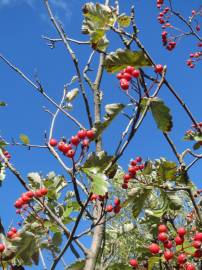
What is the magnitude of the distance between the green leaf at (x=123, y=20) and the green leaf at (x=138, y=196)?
119cm

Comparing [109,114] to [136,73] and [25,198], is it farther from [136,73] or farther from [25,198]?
[25,198]

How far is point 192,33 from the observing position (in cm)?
720

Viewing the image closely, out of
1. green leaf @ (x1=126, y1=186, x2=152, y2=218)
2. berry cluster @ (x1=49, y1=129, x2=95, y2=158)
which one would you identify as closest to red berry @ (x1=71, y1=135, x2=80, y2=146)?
berry cluster @ (x1=49, y1=129, x2=95, y2=158)

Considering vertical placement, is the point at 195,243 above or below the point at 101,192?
below

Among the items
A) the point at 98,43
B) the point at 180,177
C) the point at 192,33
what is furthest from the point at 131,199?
the point at 192,33

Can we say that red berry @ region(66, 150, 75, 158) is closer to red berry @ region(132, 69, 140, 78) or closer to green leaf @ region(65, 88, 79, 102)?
red berry @ region(132, 69, 140, 78)

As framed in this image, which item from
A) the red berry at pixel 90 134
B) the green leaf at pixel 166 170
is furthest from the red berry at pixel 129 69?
the green leaf at pixel 166 170

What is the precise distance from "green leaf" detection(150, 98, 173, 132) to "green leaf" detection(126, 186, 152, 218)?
19.7 inches

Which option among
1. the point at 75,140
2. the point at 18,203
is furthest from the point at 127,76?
the point at 18,203

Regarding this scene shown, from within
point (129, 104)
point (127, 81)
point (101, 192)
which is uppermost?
point (127, 81)

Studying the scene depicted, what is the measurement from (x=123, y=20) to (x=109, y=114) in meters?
0.86

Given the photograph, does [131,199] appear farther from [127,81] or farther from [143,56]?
[143,56]

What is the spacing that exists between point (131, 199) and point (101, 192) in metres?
0.59

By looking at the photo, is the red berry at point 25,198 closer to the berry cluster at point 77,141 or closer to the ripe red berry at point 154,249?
the berry cluster at point 77,141
